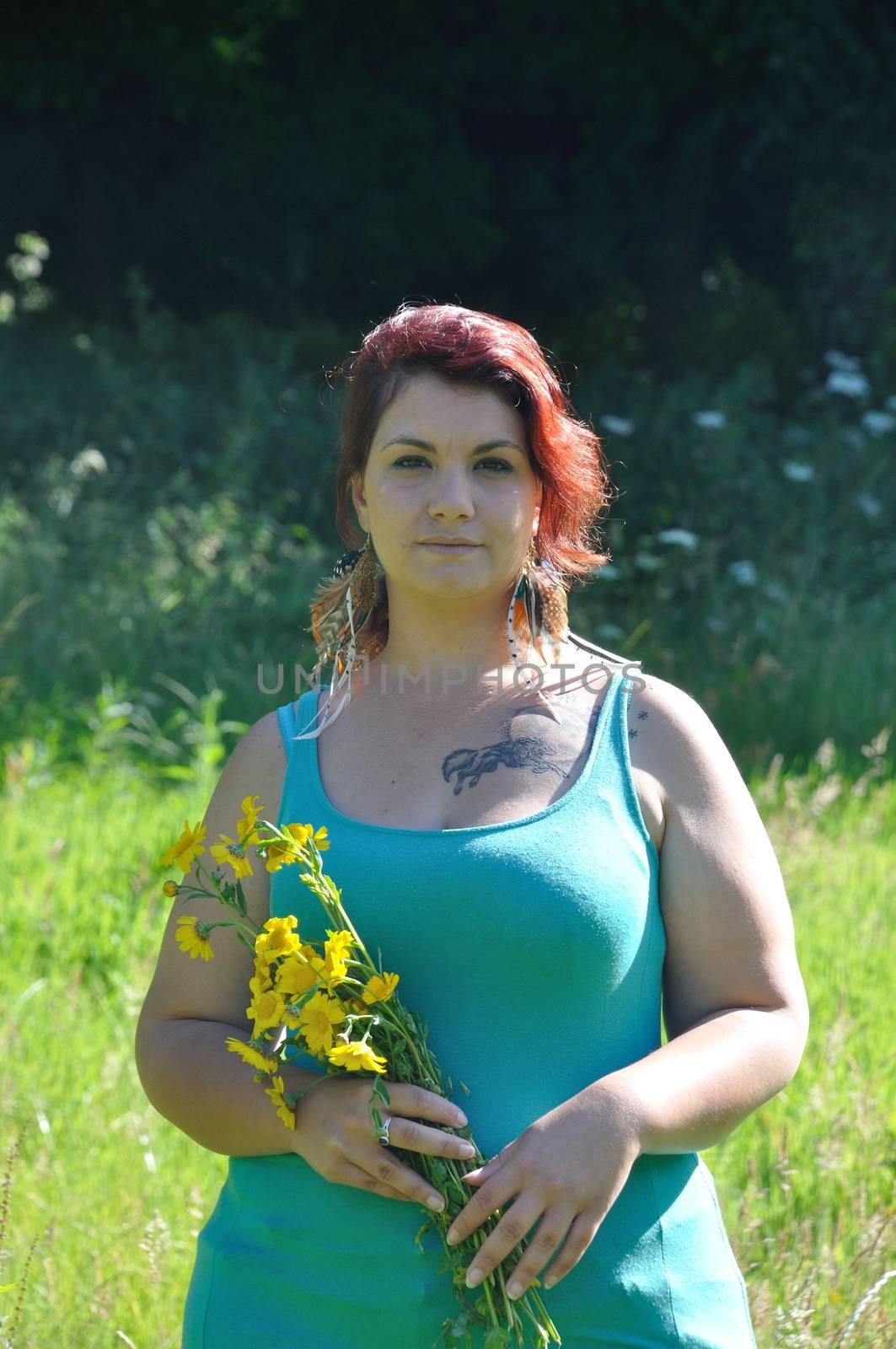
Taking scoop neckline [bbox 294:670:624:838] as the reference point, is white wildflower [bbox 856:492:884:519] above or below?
below

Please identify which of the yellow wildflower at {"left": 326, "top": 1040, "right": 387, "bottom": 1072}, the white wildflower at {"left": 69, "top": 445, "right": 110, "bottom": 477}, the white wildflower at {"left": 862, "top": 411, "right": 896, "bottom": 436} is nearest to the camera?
the yellow wildflower at {"left": 326, "top": 1040, "right": 387, "bottom": 1072}

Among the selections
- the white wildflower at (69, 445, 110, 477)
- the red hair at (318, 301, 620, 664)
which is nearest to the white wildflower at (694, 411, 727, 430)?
the white wildflower at (69, 445, 110, 477)

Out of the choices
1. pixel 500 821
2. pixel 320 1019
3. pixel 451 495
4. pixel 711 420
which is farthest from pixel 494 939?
pixel 711 420

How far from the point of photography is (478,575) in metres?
2.08

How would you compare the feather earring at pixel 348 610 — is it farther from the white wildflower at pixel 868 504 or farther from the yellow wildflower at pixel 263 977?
the white wildflower at pixel 868 504

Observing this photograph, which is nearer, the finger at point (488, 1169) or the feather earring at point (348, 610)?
the finger at point (488, 1169)

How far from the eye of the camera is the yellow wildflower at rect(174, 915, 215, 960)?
183 centimetres

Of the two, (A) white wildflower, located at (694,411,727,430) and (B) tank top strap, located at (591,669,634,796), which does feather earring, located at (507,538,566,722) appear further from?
(A) white wildflower, located at (694,411,727,430)

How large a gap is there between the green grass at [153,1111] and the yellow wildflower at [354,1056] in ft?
2.76

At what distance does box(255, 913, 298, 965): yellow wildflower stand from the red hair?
684 mm

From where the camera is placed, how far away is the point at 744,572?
276 inches

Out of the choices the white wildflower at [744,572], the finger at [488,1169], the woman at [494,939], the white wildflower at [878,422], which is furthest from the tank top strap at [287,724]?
the white wildflower at [878,422]

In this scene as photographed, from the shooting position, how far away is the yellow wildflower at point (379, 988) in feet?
5.67

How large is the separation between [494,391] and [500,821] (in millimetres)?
618
